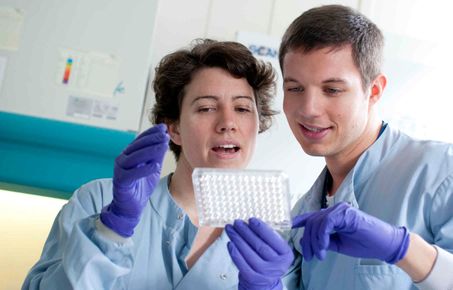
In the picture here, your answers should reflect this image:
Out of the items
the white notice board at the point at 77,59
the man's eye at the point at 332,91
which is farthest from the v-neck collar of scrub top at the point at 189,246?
the white notice board at the point at 77,59

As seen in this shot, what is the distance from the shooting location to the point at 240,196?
118 cm

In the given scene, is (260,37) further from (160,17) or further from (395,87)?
(395,87)

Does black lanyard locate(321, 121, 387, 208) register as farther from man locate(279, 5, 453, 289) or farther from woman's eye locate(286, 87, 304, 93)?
woman's eye locate(286, 87, 304, 93)

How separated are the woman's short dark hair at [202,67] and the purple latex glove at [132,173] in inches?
20.0

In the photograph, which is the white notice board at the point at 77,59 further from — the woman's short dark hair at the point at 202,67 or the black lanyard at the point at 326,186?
the black lanyard at the point at 326,186

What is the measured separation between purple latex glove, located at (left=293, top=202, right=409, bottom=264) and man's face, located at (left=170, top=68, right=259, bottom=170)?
15.5 inches

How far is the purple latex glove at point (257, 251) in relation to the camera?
1164mm

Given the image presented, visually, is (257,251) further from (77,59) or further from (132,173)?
(77,59)

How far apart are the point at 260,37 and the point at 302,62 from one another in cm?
140

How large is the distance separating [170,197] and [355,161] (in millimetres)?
584

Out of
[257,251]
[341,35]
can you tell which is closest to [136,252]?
[257,251]

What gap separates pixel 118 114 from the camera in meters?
2.51

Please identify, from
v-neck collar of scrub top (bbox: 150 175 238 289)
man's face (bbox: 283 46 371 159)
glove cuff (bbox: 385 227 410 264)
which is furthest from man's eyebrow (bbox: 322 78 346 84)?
v-neck collar of scrub top (bbox: 150 175 238 289)

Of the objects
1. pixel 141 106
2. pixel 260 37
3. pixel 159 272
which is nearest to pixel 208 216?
pixel 159 272
